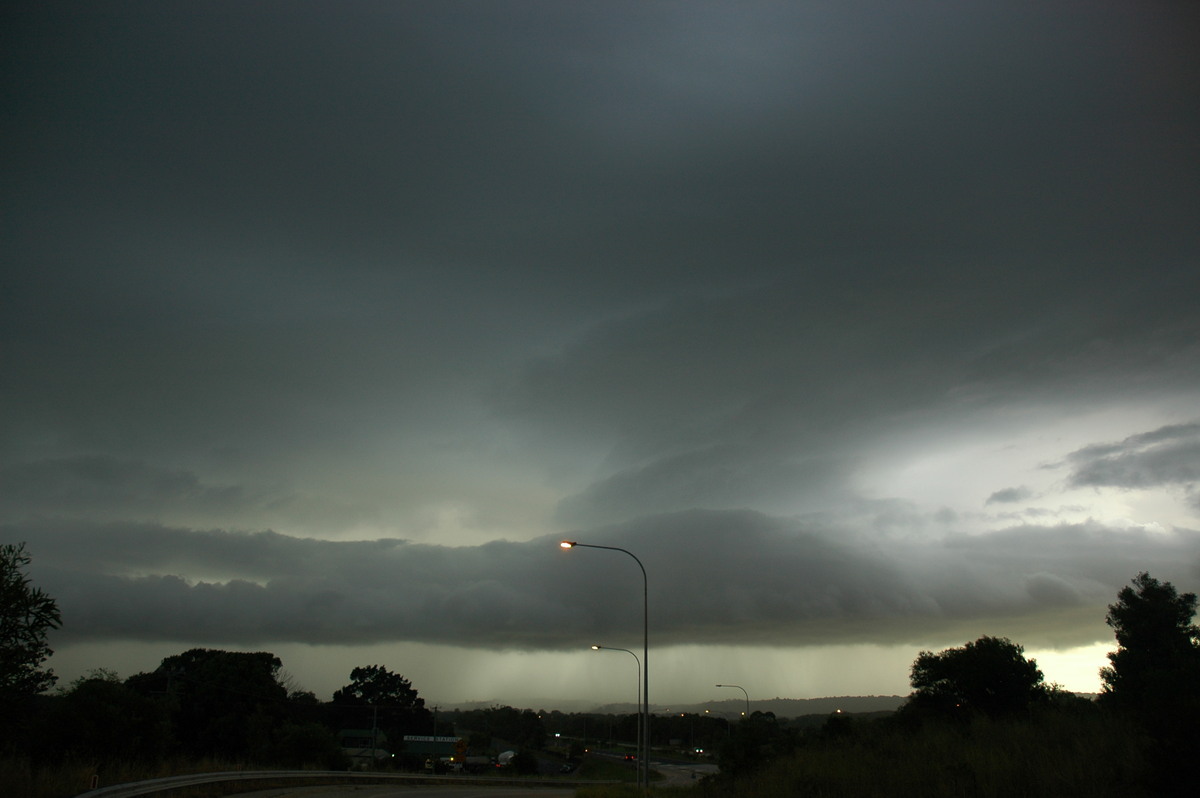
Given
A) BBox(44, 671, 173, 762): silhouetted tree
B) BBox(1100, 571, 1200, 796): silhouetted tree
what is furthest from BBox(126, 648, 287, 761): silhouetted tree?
BBox(1100, 571, 1200, 796): silhouetted tree

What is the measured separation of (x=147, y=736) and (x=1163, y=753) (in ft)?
115

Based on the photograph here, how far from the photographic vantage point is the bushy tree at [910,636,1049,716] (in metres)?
33.1

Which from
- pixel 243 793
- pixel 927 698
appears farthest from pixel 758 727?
pixel 243 793

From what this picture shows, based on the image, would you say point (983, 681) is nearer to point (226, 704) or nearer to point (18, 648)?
point (18, 648)

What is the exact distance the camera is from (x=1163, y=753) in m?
12.3

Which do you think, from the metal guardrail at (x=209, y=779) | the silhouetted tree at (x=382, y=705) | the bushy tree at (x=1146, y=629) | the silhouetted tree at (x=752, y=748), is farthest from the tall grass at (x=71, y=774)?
the silhouetted tree at (x=382, y=705)

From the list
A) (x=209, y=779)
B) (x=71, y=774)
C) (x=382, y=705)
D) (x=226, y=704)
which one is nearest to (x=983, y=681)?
(x=209, y=779)

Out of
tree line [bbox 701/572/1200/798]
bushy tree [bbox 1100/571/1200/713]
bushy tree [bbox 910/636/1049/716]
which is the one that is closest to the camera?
tree line [bbox 701/572/1200/798]

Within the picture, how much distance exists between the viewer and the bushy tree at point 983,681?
33.1m

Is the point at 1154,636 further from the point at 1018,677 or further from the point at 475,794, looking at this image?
the point at 475,794

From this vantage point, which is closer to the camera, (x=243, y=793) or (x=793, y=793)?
(x=793, y=793)

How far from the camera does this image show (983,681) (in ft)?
110

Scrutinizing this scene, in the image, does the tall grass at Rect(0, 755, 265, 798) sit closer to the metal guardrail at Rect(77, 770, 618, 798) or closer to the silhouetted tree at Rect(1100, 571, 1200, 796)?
the metal guardrail at Rect(77, 770, 618, 798)

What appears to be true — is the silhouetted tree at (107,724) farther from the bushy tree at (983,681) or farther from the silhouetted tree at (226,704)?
the silhouetted tree at (226,704)
